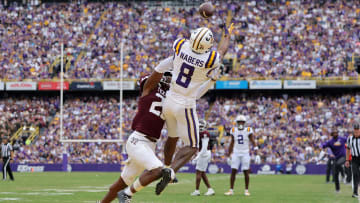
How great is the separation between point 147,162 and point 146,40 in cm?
3180

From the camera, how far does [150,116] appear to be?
8.46 meters

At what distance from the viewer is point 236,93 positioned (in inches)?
1502

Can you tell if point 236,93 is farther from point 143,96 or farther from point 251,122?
point 143,96

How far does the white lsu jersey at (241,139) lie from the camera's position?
1723cm

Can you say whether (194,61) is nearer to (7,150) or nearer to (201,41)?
(201,41)

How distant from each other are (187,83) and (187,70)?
195mm

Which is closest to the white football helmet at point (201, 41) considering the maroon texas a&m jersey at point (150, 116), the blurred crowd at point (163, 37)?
the maroon texas a&m jersey at point (150, 116)

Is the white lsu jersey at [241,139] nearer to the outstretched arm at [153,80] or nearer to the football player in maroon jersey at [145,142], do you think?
the football player in maroon jersey at [145,142]

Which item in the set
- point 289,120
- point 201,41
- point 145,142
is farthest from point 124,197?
point 289,120

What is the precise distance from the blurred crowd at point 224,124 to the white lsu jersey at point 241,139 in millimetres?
15960

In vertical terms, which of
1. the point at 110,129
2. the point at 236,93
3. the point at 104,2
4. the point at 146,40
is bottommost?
the point at 110,129

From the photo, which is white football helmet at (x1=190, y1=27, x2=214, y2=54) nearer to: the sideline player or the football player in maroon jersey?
the football player in maroon jersey

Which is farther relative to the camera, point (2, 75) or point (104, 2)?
point (104, 2)

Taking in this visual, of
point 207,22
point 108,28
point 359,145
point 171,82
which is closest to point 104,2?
point 108,28
